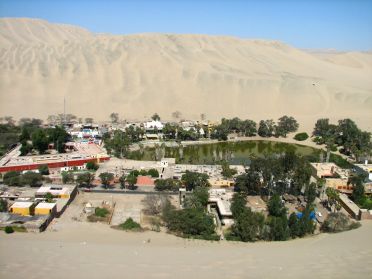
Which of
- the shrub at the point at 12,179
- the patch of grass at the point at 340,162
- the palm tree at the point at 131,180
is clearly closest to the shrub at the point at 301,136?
the patch of grass at the point at 340,162

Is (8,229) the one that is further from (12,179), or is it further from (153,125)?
(153,125)

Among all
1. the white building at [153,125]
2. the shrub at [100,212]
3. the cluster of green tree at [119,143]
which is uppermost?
the white building at [153,125]

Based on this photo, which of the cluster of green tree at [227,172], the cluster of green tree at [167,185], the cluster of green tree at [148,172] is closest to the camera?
the cluster of green tree at [167,185]

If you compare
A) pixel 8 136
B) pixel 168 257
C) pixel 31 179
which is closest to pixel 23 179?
pixel 31 179

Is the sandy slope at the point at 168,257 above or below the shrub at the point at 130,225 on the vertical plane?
above

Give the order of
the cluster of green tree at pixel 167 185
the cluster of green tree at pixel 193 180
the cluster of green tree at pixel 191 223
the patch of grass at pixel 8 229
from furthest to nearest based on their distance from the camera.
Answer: the cluster of green tree at pixel 193 180
the cluster of green tree at pixel 167 185
the cluster of green tree at pixel 191 223
the patch of grass at pixel 8 229

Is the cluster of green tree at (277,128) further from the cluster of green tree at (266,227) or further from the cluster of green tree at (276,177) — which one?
the cluster of green tree at (266,227)

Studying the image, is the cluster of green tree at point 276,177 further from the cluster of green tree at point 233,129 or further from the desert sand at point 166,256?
the cluster of green tree at point 233,129

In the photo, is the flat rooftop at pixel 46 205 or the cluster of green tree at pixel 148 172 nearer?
the flat rooftop at pixel 46 205
